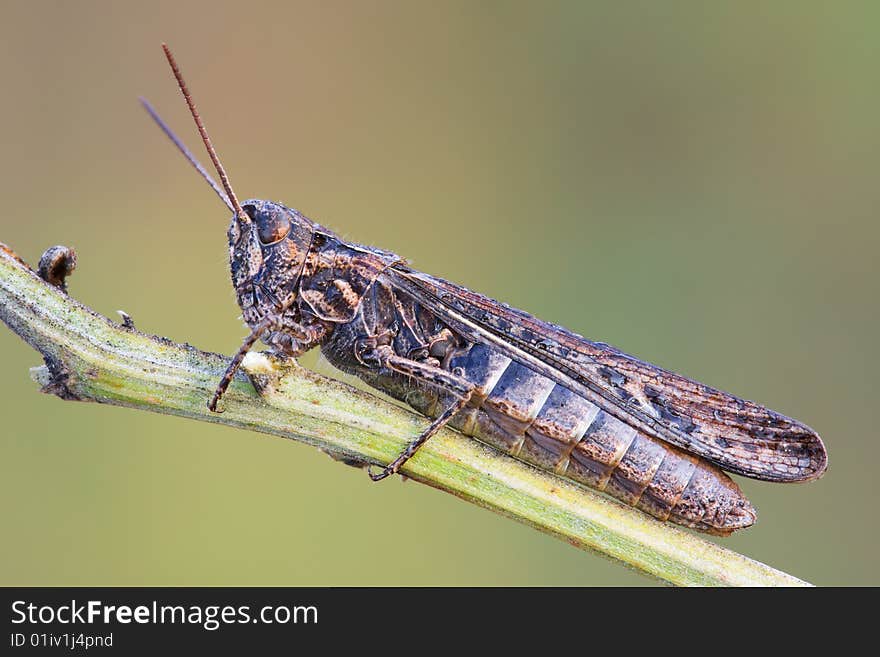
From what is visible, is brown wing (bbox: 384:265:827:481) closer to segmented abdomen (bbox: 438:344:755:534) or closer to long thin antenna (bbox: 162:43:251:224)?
segmented abdomen (bbox: 438:344:755:534)

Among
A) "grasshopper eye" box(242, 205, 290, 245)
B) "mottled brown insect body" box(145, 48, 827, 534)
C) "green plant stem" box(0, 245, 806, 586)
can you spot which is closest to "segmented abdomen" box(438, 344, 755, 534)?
"mottled brown insect body" box(145, 48, 827, 534)

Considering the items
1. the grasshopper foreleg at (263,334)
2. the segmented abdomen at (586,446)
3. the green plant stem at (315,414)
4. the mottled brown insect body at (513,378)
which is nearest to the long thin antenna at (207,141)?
the mottled brown insect body at (513,378)

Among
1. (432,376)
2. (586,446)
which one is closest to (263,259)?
(432,376)

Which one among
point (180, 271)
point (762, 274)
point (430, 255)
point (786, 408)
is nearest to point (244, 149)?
point (180, 271)

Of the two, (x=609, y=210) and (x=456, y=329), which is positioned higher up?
(x=609, y=210)

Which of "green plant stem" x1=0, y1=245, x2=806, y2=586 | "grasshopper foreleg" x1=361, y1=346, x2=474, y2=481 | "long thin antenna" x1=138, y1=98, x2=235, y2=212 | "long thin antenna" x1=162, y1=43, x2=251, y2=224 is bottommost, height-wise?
"green plant stem" x1=0, y1=245, x2=806, y2=586

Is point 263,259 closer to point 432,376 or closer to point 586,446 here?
point 432,376

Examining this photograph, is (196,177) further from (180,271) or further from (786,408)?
(786,408)
